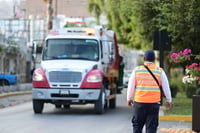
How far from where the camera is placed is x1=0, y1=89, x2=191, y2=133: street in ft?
45.7

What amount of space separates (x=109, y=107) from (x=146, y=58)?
40.6ft

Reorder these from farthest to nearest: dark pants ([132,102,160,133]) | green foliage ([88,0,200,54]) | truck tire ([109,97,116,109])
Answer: truck tire ([109,97,116,109]), green foliage ([88,0,200,54]), dark pants ([132,102,160,133])

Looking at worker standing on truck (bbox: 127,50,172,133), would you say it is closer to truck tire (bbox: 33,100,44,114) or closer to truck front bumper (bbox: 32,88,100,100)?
truck front bumper (bbox: 32,88,100,100)

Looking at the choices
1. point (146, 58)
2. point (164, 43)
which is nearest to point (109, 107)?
point (164, 43)

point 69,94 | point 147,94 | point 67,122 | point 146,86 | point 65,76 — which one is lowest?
point 67,122

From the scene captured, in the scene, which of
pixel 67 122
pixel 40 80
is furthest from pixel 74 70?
pixel 67 122

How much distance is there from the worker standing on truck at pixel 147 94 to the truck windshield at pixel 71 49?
899cm

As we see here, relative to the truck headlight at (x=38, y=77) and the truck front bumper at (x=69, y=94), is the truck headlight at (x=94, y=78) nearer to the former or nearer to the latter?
the truck front bumper at (x=69, y=94)

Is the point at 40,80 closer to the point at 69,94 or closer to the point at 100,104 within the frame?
the point at 69,94

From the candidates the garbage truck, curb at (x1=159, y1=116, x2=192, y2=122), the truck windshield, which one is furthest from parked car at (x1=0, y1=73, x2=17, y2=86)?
curb at (x1=159, y1=116, x2=192, y2=122)

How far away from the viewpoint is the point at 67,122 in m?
15.7

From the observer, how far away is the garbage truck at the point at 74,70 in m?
17.8

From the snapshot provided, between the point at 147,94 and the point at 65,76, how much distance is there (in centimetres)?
845

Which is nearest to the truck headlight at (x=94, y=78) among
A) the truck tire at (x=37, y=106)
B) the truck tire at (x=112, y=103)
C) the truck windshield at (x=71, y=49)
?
the truck windshield at (x=71, y=49)
